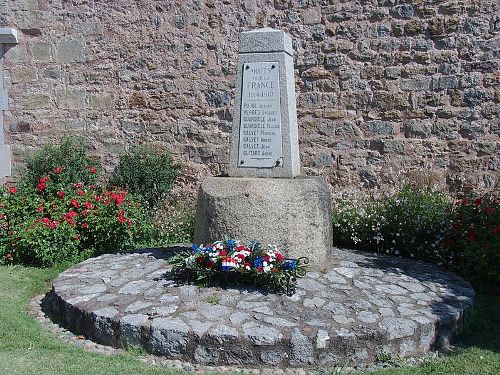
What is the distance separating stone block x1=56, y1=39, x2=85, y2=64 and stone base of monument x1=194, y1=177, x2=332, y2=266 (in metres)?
4.53

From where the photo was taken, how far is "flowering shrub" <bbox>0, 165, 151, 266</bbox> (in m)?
5.85

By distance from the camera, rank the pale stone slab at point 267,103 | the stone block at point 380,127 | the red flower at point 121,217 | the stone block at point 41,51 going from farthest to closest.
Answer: the stone block at point 41,51, the stone block at point 380,127, the red flower at point 121,217, the pale stone slab at point 267,103

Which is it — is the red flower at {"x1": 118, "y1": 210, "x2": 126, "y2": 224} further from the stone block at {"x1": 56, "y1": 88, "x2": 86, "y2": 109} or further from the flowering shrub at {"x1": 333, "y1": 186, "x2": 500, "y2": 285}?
the stone block at {"x1": 56, "y1": 88, "x2": 86, "y2": 109}

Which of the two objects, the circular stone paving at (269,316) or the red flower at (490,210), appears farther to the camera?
the red flower at (490,210)

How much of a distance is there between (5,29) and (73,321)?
18.9 feet

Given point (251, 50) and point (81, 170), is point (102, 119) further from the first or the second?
point (251, 50)

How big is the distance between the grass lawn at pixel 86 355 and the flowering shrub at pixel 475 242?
78 cm

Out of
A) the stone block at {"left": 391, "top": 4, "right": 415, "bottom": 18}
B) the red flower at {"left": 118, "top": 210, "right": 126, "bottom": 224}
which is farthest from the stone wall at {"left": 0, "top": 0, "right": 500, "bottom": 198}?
the red flower at {"left": 118, "top": 210, "right": 126, "bottom": 224}

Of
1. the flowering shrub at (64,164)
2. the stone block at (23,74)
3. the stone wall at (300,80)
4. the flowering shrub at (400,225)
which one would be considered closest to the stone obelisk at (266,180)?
the flowering shrub at (400,225)

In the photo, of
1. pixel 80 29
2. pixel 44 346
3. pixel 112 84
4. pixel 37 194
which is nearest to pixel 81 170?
pixel 37 194

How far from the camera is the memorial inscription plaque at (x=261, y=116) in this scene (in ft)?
15.4

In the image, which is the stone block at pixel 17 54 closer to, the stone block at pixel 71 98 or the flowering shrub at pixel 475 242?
the stone block at pixel 71 98

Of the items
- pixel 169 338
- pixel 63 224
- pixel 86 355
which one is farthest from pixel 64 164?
pixel 169 338

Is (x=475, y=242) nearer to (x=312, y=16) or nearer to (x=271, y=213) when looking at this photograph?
(x=271, y=213)
